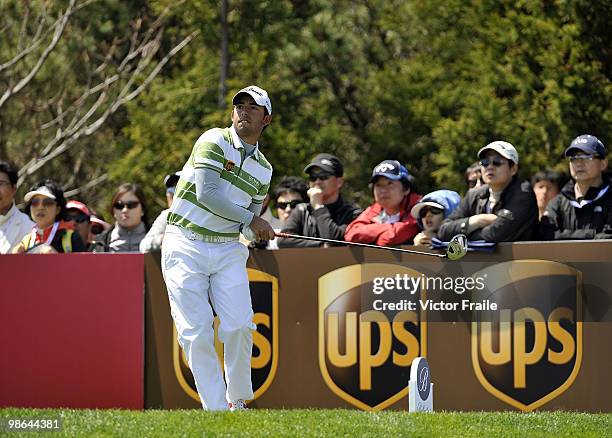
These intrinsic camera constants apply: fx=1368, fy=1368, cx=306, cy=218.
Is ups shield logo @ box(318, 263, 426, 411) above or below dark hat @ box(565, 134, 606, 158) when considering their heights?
below

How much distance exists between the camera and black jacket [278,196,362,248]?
10.9 metres

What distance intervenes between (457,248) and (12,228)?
4.26 meters

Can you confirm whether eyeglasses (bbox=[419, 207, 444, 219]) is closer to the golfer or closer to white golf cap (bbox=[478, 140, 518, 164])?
white golf cap (bbox=[478, 140, 518, 164])

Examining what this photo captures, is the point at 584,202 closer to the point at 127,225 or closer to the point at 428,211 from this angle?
the point at 428,211

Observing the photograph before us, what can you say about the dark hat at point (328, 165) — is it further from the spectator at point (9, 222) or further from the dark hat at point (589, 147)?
the spectator at point (9, 222)

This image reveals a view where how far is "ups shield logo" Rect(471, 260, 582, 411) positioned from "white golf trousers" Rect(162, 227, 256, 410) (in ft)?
6.40

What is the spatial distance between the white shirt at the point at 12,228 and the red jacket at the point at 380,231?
298 centimetres

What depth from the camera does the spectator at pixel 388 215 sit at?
1046 centimetres

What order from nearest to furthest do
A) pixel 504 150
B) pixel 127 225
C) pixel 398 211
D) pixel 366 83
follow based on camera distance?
pixel 504 150 → pixel 398 211 → pixel 127 225 → pixel 366 83

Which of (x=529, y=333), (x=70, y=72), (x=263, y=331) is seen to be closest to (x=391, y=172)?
(x=263, y=331)

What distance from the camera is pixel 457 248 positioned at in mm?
9617

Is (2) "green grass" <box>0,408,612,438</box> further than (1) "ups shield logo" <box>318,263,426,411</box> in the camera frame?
No

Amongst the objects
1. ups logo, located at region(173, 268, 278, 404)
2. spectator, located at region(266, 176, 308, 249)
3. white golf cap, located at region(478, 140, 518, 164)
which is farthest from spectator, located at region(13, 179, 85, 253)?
white golf cap, located at region(478, 140, 518, 164)

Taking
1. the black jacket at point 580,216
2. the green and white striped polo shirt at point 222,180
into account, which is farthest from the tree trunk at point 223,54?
the green and white striped polo shirt at point 222,180
